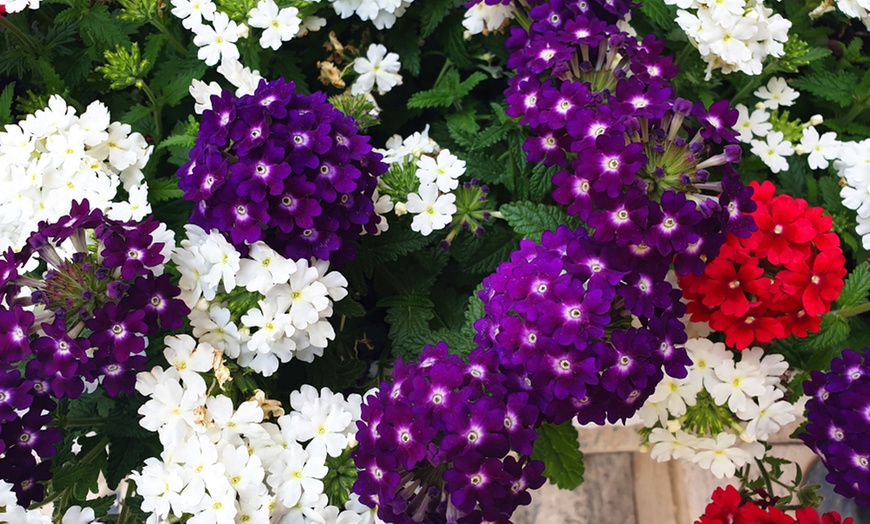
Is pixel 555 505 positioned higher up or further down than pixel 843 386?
further down

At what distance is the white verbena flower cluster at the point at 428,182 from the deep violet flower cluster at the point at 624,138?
0.18 m

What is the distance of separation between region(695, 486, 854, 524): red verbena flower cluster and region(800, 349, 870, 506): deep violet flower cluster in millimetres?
70

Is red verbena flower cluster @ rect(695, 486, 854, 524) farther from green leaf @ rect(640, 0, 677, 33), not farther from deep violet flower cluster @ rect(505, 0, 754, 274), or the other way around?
green leaf @ rect(640, 0, 677, 33)

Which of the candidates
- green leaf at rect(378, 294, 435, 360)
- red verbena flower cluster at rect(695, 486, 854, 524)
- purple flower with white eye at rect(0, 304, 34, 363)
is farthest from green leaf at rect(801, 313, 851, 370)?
purple flower with white eye at rect(0, 304, 34, 363)

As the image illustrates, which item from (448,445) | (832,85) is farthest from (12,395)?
(832,85)

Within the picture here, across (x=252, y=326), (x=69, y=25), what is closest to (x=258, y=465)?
(x=252, y=326)

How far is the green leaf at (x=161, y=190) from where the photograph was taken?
1523mm

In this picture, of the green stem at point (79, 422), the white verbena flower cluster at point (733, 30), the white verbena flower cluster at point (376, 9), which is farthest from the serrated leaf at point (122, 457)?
the white verbena flower cluster at point (733, 30)

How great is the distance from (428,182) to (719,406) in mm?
772

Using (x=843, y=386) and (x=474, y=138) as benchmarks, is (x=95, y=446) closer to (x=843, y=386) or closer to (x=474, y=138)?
(x=474, y=138)

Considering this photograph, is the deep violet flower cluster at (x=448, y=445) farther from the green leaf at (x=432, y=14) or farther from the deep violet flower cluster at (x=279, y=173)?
the green leaf at (x=432, y=14)

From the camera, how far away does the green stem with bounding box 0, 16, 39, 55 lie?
1561 millimetres

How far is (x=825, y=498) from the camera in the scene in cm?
178

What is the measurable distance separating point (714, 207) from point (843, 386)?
16.3 inches
